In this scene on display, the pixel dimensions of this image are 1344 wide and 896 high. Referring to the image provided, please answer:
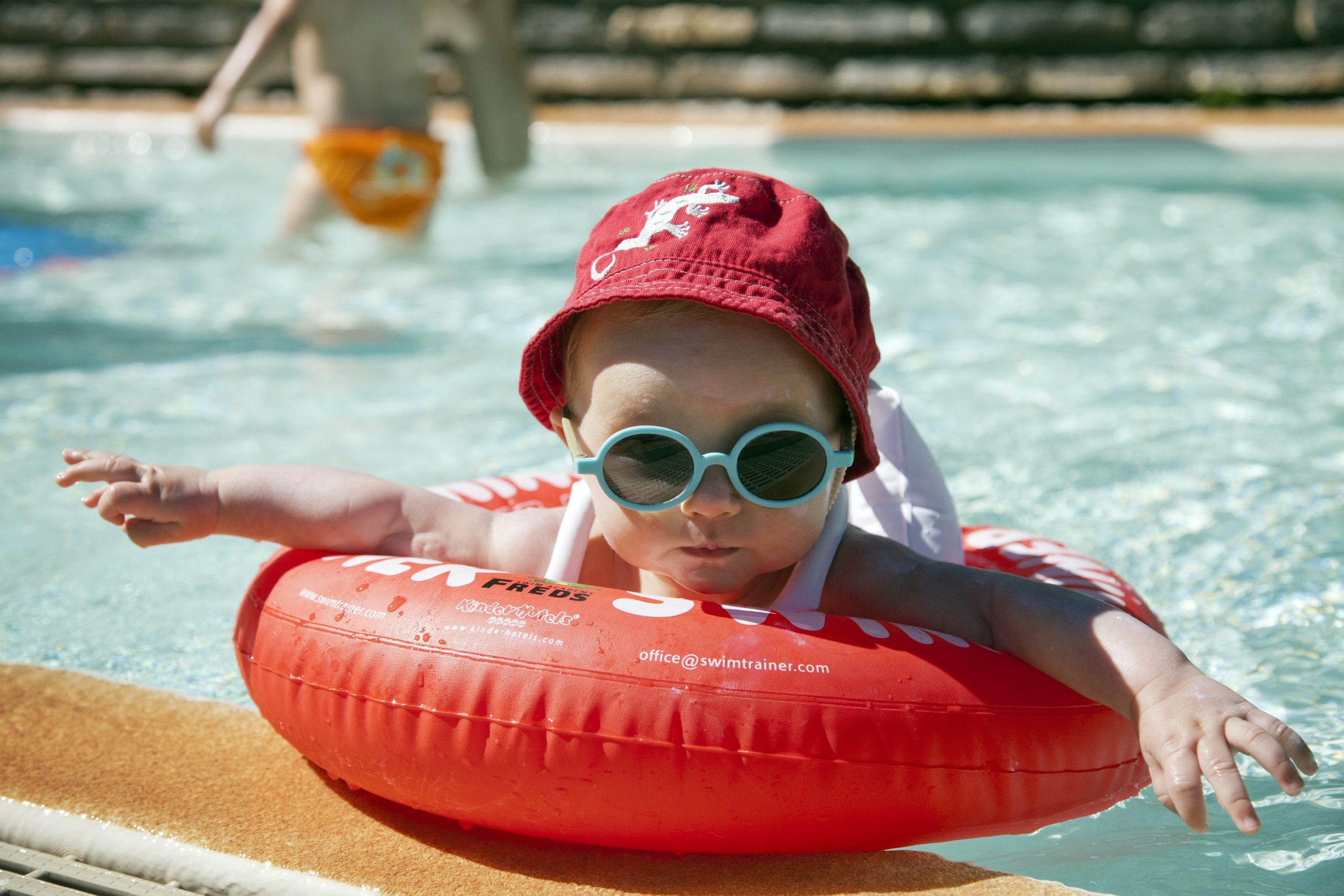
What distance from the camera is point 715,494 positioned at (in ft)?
6.20

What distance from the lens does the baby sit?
186 cm

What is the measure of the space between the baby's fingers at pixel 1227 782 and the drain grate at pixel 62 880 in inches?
54.2

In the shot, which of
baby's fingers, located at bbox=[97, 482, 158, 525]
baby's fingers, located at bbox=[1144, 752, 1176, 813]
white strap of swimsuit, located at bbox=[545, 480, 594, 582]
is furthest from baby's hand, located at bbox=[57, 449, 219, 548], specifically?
baby's fingers, located at bbox=[1144, 752, 1176, 813]

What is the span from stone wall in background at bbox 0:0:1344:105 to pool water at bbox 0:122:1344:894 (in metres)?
2.07

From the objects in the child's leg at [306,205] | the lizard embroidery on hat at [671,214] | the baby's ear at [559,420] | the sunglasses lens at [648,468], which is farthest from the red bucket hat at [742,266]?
the child's leg at [306,205]

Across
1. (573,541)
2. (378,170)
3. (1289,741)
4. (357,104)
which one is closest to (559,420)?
(573,541)

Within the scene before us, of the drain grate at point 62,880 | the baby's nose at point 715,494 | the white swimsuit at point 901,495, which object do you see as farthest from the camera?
the white swimsuit at point 901,495

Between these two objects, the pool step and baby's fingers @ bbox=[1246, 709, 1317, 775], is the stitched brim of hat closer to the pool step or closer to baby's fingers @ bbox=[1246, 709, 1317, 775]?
baby's fingers @ bbox=[1246, 709, 1317, 775]

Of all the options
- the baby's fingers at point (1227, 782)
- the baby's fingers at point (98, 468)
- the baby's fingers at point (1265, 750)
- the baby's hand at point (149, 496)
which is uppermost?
the baby's fingers at point (98, 468)

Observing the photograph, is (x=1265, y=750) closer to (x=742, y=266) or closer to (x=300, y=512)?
(x=742, y=266)

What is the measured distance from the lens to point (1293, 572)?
3.11 m

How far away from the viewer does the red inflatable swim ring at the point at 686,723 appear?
1795mm

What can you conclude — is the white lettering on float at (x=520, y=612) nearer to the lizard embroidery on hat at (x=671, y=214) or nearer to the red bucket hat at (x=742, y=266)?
the red bucket hat at (x=742, y=266)

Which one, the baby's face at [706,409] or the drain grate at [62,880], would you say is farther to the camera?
the baby's face at [706,409]
